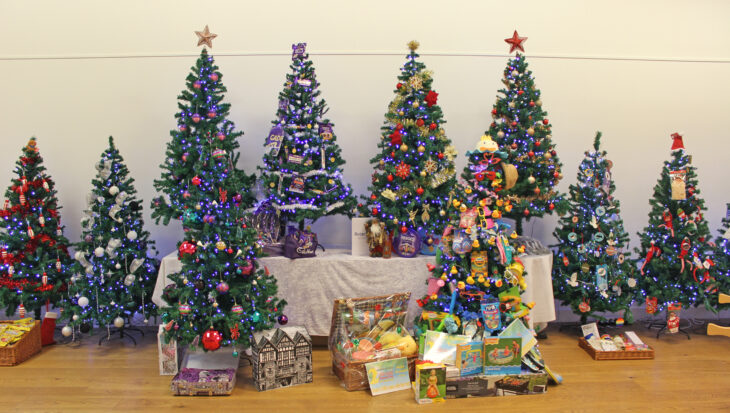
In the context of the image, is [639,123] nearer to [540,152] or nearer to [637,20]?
[637,20]

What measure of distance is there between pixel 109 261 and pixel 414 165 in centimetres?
275

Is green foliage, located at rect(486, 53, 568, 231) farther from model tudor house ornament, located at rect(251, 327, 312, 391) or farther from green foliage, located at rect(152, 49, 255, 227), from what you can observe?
green foliage, located at rect(152, 49, 255, 227)

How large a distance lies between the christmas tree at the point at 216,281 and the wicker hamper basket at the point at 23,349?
4.23 feet

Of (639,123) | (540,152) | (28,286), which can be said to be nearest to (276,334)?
(28,286)

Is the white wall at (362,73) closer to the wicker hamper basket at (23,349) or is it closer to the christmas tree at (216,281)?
the wicker hamper basket at (23,349)

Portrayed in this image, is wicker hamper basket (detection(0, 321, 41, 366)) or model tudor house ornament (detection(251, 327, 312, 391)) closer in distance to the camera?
→ model tudor house ornament (detection(251, 327, 312, 391))

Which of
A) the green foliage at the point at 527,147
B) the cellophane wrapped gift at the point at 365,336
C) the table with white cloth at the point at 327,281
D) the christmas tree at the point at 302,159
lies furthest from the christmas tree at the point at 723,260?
the christmas tree at the point at 302,159

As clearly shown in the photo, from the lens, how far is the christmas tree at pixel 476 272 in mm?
3973

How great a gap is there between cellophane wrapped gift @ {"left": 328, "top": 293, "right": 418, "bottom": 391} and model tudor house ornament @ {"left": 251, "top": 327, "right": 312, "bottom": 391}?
24cm

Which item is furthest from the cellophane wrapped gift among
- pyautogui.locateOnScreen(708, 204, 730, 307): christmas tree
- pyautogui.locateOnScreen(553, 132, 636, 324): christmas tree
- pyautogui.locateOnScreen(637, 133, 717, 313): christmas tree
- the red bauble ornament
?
Result: pyautogui.locateOnScreen(708, 204, 730, 307): christmas tree

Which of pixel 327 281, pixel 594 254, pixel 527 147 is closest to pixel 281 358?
pixel 327 281

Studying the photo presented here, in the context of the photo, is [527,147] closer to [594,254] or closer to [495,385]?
[594,254]

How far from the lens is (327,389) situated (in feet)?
12.3

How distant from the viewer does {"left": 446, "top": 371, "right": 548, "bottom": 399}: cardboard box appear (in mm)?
3625
